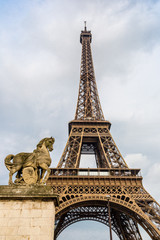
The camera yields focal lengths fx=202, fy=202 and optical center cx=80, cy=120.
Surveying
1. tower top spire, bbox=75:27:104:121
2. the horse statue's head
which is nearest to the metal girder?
tower top spire, bbox=75:27:104:121

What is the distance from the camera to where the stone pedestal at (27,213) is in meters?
7.38

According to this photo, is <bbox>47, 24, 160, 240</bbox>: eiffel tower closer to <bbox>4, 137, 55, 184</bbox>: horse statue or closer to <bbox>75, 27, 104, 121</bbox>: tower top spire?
<bbox>75, 27, 104, 121</bbox>: tower top spire

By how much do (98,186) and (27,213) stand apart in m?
21.2

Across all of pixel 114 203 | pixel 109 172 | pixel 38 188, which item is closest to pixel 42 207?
pixel 38 188

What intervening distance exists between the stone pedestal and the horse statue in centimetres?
63

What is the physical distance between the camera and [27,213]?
7.80 meters

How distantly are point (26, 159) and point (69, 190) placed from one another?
19.8 meters

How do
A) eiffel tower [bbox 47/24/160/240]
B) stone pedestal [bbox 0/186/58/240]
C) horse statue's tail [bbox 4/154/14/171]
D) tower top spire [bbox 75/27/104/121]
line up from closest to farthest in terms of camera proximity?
1. stone pedestal [bbox 0/186/58/240]
2. horse statue's tail [bbox 4/154/14/171]
3. eiffel tower [bbox 47/24/160/240]
4. tower top spire [bbox 75/27/104/121]

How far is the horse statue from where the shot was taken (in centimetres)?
912

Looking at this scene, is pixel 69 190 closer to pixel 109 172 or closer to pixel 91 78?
pixel 109 172

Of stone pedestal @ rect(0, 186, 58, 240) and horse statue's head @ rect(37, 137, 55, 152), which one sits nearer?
stone pedestal @ rect(0, 186, 58, 240)

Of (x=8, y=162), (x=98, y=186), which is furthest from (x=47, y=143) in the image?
(x=98, y=186)

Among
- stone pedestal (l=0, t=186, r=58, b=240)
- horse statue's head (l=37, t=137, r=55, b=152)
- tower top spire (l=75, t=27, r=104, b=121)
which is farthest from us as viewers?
tower top spire (l=75, t=27, r=104, b=121)

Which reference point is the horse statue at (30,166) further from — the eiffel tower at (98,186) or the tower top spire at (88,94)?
the tower top spire at (88,94)
